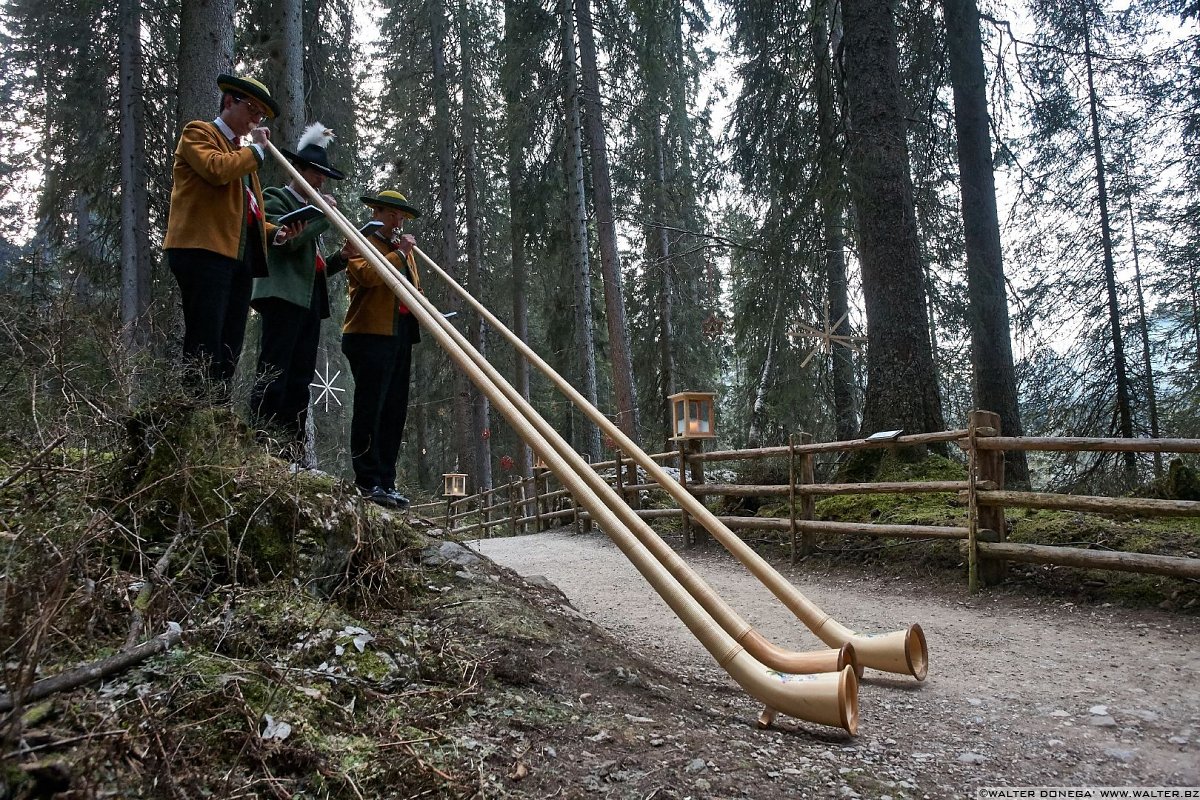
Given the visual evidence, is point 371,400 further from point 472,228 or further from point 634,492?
point 472,228

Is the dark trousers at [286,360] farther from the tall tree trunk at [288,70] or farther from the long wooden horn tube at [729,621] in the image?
the tall tree trunk at [288,70]

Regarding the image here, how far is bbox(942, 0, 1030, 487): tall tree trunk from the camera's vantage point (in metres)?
7.42

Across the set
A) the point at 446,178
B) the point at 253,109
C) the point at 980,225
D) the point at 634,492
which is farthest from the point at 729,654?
the point at 446,178

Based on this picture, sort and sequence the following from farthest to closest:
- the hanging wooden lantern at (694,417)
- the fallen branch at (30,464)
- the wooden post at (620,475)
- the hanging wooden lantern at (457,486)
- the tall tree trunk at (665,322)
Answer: the tall tree trunk at (665,322)
the hanging wooden lantern at (457,486)
the wooden post at (620,475)
the hanging wooden lantern at (694,417)
the fallen branch at (30,464)

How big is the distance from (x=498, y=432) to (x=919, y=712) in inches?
711

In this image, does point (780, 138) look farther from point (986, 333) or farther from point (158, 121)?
point (158, 121)

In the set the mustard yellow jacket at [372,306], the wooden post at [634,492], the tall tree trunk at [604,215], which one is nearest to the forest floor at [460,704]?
the mustard yellow jacket at [372,306]

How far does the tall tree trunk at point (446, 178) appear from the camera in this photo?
1461 centimetres

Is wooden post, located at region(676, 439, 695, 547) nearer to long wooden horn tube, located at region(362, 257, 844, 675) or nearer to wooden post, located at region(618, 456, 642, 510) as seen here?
wooden post, located at region(618, 456, 642, 510)

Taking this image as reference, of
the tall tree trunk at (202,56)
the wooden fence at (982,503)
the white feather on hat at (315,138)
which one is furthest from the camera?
the tall tree trunk at (202,56)

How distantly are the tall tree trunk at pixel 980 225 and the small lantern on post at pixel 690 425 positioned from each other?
3.03 meters

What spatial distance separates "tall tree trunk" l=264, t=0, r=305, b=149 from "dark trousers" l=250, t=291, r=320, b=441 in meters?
2.95

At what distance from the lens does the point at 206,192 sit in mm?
3107

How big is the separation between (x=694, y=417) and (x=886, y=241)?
284 cm
